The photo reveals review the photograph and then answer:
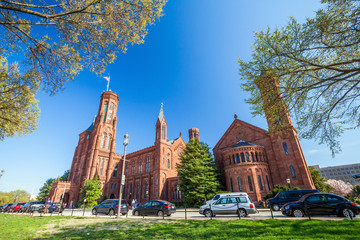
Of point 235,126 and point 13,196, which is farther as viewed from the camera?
point 13,196

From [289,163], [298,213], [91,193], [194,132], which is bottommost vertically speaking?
[298,213]

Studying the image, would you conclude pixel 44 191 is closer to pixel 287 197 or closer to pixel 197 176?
pixel 197 176

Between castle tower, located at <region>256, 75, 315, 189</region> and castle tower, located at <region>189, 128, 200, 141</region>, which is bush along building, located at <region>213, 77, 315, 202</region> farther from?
castle tower, located at <region>189, 128, 200, 141</region>

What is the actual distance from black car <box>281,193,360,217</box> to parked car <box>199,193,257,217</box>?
2282 millimetres

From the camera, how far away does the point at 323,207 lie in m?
10.3

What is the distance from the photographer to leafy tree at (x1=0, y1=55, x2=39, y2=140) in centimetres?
1112

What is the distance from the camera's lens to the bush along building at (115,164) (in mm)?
37906

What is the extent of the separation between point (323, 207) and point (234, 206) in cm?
541

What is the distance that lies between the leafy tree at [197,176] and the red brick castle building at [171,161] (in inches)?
103

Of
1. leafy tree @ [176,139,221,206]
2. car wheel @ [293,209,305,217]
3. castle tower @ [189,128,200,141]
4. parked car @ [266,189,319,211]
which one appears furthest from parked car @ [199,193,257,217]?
castle tower @ [189,128,200,141]

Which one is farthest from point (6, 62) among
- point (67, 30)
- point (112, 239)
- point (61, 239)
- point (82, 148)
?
point (82, 148)

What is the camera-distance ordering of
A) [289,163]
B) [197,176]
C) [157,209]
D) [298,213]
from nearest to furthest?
[298,213], [157,209], [289,163], [197,176]

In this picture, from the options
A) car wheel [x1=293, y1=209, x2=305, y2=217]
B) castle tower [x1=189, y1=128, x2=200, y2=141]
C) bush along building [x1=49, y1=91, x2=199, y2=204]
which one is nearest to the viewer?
car wheel [x1=293, y1=209, x2=305, y2=217]

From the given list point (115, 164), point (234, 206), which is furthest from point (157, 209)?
point (115, 164)
